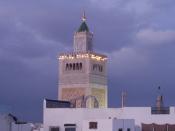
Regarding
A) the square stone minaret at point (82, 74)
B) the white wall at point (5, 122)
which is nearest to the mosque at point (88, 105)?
the square stone minaret at point (82, 74)

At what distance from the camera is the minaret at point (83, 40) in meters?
81.8

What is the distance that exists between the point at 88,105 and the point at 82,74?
5706 millimetres

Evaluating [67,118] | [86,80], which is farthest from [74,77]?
[67,118]

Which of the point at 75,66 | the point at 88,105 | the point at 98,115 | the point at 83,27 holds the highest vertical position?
the point at 83,27

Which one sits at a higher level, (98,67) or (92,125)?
(98,67)

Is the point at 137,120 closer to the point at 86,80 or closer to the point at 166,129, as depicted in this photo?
the point at 166,129

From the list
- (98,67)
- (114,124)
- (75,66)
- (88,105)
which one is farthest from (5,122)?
(98,67)

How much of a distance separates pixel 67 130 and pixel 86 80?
19114 mm

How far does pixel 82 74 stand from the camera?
8025 centimetres

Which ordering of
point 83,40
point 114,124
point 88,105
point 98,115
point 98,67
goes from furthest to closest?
point 98,67 < point 83,40 < point 88,105 < point 98,115 < point 114,124

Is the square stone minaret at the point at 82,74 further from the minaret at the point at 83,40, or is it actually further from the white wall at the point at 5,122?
the white wall at the point at 5,122

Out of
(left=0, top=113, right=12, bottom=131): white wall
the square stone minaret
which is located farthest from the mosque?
(left=0, top=113, right=12, bottom=131): white wall

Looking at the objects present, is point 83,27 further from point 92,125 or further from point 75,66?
point 92,125

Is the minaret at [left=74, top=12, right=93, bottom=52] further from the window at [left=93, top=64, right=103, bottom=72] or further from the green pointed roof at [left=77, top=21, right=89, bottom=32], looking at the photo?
the window at [left=93, top=64, right=103, bottom=72]
